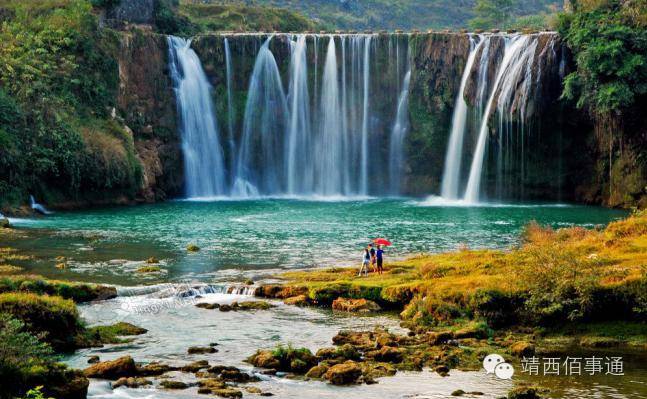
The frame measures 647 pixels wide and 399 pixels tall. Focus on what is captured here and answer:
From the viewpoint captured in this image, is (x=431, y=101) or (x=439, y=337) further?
(x=431, y=101)

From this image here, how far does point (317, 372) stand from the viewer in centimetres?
2347

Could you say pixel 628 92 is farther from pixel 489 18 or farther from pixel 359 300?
pixel 489 18

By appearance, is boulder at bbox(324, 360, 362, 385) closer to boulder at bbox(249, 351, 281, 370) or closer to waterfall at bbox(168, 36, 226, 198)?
boulder at bbox(249, 351, 281, 370)

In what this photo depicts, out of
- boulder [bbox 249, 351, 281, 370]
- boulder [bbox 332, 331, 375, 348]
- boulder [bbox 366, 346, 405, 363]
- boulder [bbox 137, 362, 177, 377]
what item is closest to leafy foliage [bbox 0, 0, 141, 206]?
boulder [bbox 332, 331, 375, 348]

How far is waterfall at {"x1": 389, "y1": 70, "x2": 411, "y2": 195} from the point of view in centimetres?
7675

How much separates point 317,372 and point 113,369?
4.76 meters

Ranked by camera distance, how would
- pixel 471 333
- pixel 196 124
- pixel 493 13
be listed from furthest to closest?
pixel 493 13 < pixel 196 124 < pixel 471 333

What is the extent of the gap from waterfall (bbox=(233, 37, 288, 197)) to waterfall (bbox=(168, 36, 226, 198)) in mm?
2253

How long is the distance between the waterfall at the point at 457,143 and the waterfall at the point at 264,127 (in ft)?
43.8

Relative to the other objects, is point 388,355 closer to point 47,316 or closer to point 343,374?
point 343,374

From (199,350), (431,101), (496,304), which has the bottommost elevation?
(199,350)

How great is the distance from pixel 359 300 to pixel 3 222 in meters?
25.8

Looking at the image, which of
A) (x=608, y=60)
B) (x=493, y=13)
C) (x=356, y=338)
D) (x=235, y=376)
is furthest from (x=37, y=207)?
(x=493, y=13)

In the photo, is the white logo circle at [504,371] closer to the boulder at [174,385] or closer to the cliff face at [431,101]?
the boulder at [174,385]
